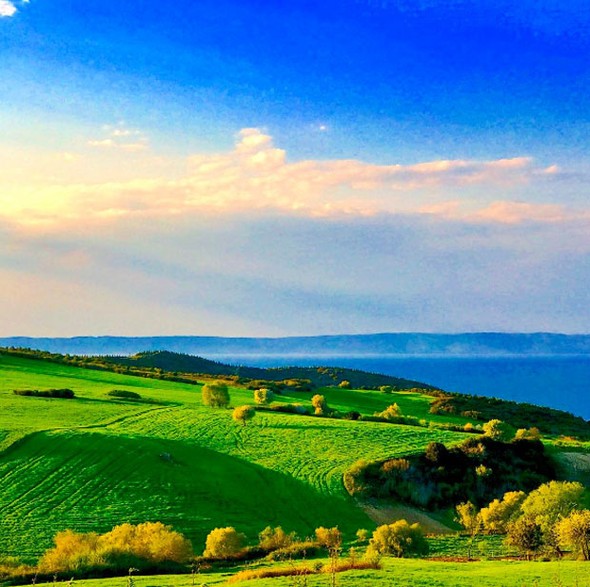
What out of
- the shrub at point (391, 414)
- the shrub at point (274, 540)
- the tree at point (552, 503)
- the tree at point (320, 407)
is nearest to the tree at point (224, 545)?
the shrub at point (274, 540)

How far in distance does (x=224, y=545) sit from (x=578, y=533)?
720 inches

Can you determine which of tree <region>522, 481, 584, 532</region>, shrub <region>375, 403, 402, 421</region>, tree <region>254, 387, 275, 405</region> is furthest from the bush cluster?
tree <region>254, 387, 275, 405</region>

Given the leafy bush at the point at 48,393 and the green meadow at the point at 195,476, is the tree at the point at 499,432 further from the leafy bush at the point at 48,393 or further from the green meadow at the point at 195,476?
the leafy bush at the point at 48,393

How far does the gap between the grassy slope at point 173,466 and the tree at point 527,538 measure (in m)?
14.4

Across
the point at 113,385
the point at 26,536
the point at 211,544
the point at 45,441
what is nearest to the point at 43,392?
the point at 113,385

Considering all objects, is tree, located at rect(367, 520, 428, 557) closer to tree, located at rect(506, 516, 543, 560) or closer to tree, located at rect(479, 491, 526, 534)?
tree, located at rect(506, 516, 543, 560)

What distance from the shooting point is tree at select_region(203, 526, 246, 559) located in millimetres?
39812

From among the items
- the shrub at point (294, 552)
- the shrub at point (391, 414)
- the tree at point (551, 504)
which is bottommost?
the shrub at point (294, 552)

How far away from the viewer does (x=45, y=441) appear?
57219 millimetres

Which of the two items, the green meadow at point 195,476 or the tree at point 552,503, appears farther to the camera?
the tree at point 552,503

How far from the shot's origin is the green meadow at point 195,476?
31438mm

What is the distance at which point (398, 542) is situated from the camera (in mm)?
39656

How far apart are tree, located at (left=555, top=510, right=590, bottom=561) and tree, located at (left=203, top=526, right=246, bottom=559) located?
17.1 metres

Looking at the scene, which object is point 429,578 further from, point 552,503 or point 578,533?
point 552,503
